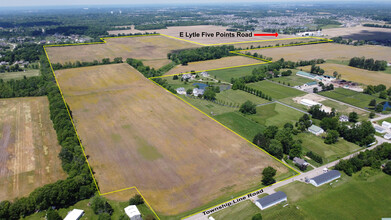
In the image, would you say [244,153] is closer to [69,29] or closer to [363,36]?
[363,36]

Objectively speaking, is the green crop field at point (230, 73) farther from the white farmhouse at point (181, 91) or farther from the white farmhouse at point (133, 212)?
the white farmhouse at point (133, 212)

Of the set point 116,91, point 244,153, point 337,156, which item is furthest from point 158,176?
point 116,91

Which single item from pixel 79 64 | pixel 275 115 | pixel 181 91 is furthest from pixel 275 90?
pixel 79 64

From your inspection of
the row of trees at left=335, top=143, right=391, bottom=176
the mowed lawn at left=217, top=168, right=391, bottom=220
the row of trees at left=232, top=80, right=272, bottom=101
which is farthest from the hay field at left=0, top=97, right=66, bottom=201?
the row of trees at left=232, top=80, right=272, bottom=101

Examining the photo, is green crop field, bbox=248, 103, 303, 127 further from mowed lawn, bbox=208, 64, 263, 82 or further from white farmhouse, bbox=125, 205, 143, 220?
white farmhouse, bbox=125, 205, 143, 220

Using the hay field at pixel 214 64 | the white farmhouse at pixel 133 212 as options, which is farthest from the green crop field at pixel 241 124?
the hay field at pixel 214 64
